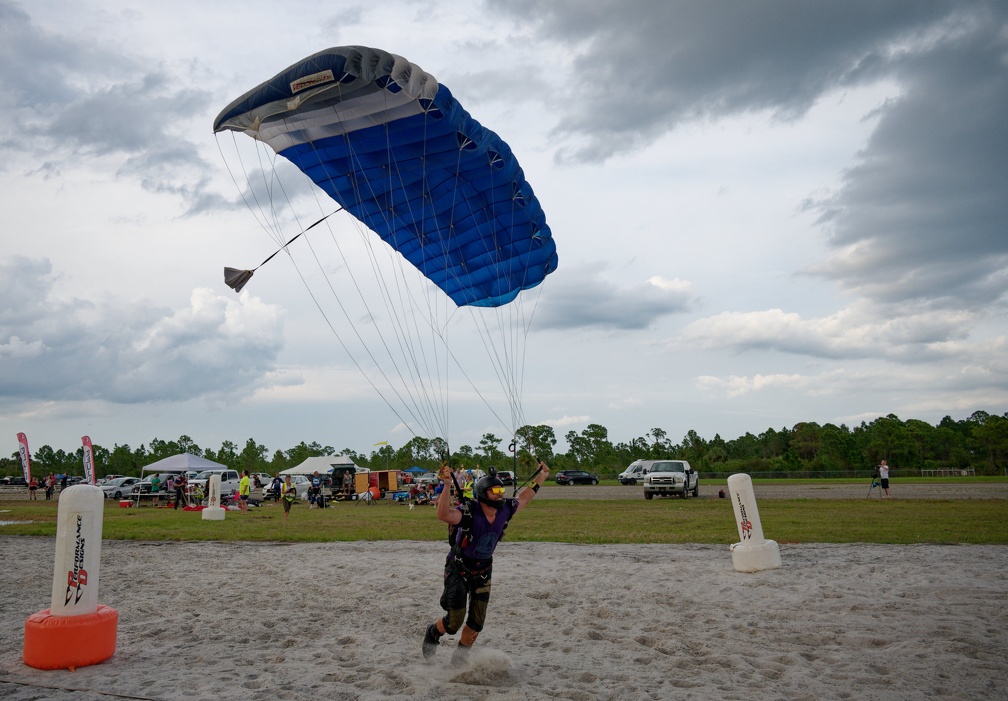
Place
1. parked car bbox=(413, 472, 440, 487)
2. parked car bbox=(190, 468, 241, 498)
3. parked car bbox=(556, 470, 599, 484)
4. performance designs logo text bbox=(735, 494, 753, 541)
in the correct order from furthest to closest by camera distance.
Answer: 1. parked car bbox=(556, 470, 599, 484)
2. parked car bbox=(413, 472, 440, 487)
3. parked car bbox=(190, 468, 241, 498)
4. performance designs logo text bbox=(735, 494, 753, 541)

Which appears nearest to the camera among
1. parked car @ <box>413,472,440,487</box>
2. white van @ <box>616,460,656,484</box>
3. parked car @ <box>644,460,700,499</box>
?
parked car @ <box>644,460,700,499</box>

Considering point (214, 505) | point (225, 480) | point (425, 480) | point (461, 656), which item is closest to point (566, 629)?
point (461, 656)

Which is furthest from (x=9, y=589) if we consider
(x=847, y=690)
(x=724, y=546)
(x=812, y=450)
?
(x=812, y=450)

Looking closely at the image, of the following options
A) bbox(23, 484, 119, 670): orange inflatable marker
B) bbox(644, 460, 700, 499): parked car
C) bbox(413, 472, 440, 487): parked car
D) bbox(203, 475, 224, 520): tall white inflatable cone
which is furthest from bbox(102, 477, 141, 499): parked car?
bbox(23, 484, 119, 670): orange inflatable marker

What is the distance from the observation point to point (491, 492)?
6031 millimetres

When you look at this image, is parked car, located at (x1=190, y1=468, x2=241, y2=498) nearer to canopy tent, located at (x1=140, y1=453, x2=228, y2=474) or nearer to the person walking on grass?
canopy tent, located at (x1=140, y1=453, x2=228, y2=474)

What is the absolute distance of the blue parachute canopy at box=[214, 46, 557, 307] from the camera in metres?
10.0

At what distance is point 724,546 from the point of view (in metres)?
13.0

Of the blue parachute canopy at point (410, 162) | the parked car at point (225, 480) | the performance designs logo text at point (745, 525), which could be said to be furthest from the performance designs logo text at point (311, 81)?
the parked car at point (225, 480)

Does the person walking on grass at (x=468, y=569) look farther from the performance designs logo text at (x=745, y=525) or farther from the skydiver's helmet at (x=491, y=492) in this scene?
the performance designs logo text at (x=745, y=525)

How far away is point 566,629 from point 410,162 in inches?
334

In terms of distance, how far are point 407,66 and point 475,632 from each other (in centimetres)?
770

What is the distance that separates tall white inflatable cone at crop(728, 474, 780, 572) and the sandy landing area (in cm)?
29

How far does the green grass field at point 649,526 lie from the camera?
14.2m
